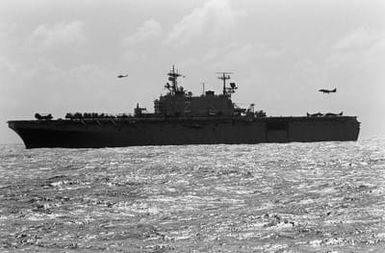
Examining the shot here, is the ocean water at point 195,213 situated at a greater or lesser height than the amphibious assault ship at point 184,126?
lesser

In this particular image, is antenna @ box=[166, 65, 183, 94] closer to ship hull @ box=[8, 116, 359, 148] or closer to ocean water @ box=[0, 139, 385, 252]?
ship hull @ box=[8, 116, 359, 148]

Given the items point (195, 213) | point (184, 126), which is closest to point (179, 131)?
point (184, 126)

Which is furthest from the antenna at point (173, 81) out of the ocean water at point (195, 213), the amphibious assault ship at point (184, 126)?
the ocean water at point (195, 213)

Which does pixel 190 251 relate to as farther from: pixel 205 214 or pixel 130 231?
pixel 205 214

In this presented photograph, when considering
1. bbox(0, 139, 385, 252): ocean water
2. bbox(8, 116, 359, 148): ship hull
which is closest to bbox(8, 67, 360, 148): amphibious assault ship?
bbox(8, 116, 359, 148): ship hull

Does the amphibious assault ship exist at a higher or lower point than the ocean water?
higher

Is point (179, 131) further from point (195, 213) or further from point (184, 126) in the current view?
point (195, 213)

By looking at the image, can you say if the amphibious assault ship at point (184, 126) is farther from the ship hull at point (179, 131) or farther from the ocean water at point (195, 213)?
the ocean water at point (195, 213)

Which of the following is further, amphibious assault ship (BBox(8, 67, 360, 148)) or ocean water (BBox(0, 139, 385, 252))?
amphibious assault ship (BBox(8, 67, 360, 148))
